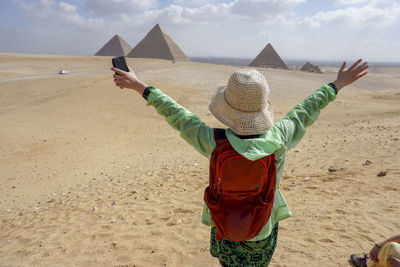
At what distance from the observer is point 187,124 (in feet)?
4.99

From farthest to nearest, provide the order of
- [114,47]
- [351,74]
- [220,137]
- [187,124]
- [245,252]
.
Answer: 1. [114,47]
2. [351,74]
3. [245,252]
4. [187,124]
5. [220,137]

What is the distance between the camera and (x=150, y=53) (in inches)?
2016

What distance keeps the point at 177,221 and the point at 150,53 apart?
165 feet

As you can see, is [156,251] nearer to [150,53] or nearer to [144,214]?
[144,214]

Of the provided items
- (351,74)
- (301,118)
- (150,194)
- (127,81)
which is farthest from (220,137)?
(150,194)

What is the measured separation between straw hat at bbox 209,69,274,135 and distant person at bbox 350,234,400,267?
150 cm

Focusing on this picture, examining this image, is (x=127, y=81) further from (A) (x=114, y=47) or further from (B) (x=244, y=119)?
(A) (x=114, y=47)

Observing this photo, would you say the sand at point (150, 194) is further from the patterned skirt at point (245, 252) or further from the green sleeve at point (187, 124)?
the patterned skirt at point (245, 252)

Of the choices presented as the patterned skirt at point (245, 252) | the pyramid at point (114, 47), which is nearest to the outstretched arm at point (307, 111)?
the patterned skirt at point (245, 252)

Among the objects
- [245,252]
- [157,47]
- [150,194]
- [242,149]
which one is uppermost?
[157,47]

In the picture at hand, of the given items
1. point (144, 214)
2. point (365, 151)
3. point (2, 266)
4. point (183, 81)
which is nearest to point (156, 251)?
point (144, 214)

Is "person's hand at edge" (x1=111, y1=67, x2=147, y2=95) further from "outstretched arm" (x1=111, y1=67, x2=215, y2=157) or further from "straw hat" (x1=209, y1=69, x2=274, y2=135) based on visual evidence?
"straw hat" (x1=209, y1=69, x2=274, y2=135)

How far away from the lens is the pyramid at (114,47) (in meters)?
60.3

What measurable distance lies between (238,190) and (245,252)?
0.49 metres
